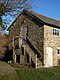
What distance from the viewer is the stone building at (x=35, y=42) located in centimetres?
3162

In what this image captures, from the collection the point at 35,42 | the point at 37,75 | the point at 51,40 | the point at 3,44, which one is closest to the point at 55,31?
the point at 51,40

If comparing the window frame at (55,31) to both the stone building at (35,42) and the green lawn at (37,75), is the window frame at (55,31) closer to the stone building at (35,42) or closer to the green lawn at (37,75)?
the stone building at (35,42)

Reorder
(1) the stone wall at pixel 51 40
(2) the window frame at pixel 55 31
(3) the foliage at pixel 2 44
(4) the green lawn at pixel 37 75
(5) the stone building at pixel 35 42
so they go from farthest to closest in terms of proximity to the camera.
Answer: (3) the foliage at pixel 2 44 → (2) the window frame at pixel 55 31 → (1) the stone wall at pixel 51 40 → (5) the stone building at pixel 35 42 → (4) the green lawn at pixel 37 75

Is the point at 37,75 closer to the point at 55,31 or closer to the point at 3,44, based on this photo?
the point at 55,31

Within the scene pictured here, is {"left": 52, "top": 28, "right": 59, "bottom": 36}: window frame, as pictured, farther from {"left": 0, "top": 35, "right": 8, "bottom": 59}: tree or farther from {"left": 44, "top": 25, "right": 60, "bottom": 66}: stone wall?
{"left": 0, "top": 35, "right": 8, "bottom": 59}: tree

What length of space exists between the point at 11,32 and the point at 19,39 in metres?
4.07

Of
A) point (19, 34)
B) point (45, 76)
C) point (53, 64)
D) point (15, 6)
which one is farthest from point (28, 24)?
point (45, 76)

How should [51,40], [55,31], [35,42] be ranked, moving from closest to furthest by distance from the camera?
1. [35,42]
2. [51,40]
3. [55,31]

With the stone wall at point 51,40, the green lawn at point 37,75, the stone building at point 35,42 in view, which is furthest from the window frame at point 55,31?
the green lawn at point 37,75

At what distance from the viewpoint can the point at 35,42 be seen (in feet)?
108

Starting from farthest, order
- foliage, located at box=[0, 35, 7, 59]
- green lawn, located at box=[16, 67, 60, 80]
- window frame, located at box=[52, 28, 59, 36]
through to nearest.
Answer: foliage, located at box=[0, 35, 7, 59], window frame, located at box=[52, 28, 59, 36], green lawn, located at box=[16, 67, 60, 80]

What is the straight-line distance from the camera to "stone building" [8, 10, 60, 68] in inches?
1245

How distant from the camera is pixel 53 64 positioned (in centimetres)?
3350

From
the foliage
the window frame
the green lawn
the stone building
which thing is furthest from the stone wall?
the green lawn
